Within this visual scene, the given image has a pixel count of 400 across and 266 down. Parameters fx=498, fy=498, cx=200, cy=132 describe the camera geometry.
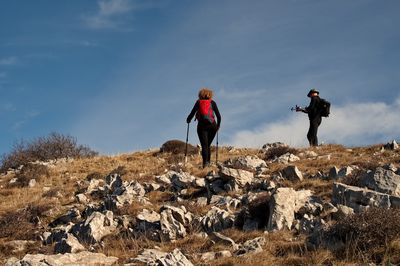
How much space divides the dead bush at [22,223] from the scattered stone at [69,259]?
295 centimetres

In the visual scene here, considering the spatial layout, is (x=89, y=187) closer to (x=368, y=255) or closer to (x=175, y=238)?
(x=175, y=238)

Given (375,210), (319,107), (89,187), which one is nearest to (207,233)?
(375,210)

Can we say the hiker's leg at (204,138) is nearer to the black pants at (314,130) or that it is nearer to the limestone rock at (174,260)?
the black pants at (314,130)

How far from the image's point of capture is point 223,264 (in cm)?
638

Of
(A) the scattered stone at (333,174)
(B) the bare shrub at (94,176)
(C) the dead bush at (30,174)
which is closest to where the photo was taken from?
(A) the scattered stone at (333,174)

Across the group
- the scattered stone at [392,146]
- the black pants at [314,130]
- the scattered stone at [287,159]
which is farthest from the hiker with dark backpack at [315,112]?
the scattered stone at [287,159]

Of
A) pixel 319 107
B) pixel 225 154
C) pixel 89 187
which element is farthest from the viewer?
pixel 225 154

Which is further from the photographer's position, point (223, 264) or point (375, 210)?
point (375, 210)

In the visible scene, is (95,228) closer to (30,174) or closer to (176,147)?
(30,174)

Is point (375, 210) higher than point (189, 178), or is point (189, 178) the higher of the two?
point (189, 178)

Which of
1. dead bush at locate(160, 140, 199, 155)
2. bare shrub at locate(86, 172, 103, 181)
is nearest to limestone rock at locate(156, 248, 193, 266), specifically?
bare shrub at locate(86, 172, 103, 181)

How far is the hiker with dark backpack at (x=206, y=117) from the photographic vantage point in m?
14.0

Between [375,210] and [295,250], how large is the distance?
1268mm

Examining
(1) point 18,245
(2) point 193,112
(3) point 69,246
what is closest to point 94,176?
(2) point 193,112
